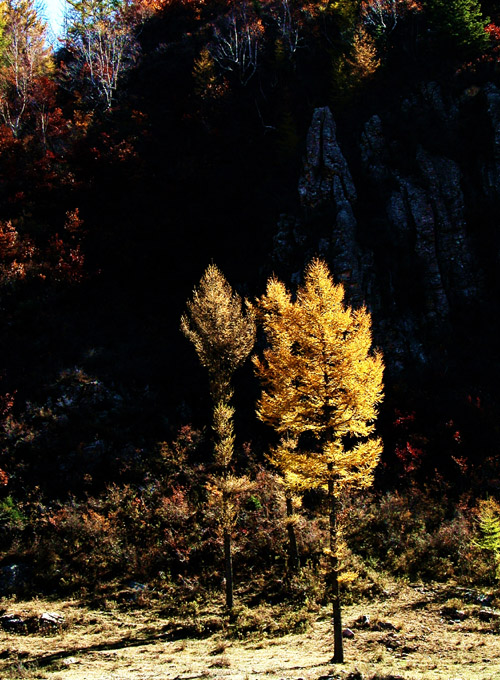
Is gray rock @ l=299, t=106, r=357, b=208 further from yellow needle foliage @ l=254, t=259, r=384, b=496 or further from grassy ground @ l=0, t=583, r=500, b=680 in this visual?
grassy ground @ l=0, t=583, r=500, b=680

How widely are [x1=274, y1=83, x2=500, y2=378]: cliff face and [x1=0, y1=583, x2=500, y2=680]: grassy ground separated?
12.4 metres

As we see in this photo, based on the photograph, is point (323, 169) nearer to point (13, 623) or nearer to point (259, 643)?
point (259, 643)

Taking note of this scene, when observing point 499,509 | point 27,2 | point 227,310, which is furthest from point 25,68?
point 499,509

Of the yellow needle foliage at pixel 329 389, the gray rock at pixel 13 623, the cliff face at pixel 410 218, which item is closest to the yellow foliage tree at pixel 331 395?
the yellow needle foliage at pixel 329 389

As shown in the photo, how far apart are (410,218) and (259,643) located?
21726 millimetres

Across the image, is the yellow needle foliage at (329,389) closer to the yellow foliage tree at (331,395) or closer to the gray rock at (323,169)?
the yellow foliage tree at (331,395)

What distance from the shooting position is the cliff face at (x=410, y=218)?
23047 mm

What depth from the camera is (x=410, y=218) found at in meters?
24.0

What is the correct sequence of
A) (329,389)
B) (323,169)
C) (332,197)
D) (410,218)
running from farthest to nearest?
(323,169) < (332,197) < (410,218) < (329,389)

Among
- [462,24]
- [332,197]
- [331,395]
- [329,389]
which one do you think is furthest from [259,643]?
[462,24]

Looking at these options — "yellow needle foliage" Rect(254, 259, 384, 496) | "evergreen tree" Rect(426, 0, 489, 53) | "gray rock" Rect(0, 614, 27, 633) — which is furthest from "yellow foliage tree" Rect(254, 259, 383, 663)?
"evergreen tree" Rect(426, 0, 489, 53)

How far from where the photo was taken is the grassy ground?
1016 centimetres

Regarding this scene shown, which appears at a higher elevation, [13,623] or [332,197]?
[332,197]

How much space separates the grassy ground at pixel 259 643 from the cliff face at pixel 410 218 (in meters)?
12.4
